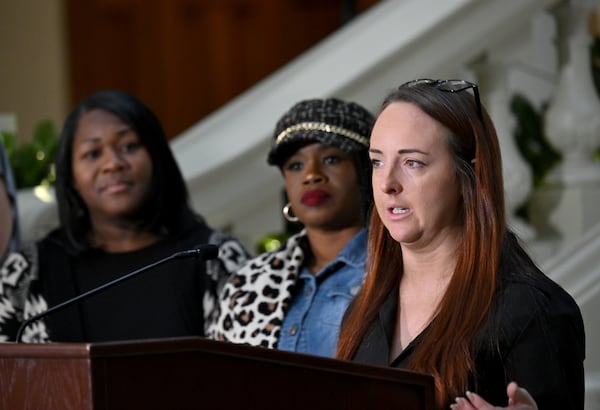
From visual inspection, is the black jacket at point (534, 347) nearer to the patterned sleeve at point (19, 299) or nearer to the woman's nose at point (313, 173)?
the woman's nose at point (313, 173)

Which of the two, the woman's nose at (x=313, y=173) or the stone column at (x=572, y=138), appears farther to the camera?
the stone column at (x=572, y=138)

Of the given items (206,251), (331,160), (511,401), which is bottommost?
(511,401)

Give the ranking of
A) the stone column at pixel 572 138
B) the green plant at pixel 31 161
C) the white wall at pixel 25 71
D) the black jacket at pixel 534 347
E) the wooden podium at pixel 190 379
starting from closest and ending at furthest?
the wooden podium at pixel 190 379
the black jacket at pixel 534 347
the stone column at pixel 572 138
the green plant at pixel 31 161
the white wall at pixel 25 71

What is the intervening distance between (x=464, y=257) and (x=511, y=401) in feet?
1.13

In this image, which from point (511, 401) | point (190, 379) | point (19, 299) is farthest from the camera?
point (19, 299)

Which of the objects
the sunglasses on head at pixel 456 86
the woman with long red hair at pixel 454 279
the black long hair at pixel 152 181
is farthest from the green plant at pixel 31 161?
the sunglasses on head at pixel 456 86

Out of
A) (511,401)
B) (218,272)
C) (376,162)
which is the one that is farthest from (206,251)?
(218,272)

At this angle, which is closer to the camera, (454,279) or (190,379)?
(190,379)

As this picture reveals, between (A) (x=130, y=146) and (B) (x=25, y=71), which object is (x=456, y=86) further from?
(B) (x=25, y=71)

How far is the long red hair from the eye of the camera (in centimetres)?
213

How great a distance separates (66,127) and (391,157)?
4.86 ft

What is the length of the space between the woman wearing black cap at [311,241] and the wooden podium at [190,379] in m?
0.98

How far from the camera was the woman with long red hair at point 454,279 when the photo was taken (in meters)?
2.11

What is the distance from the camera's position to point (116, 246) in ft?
11.4
